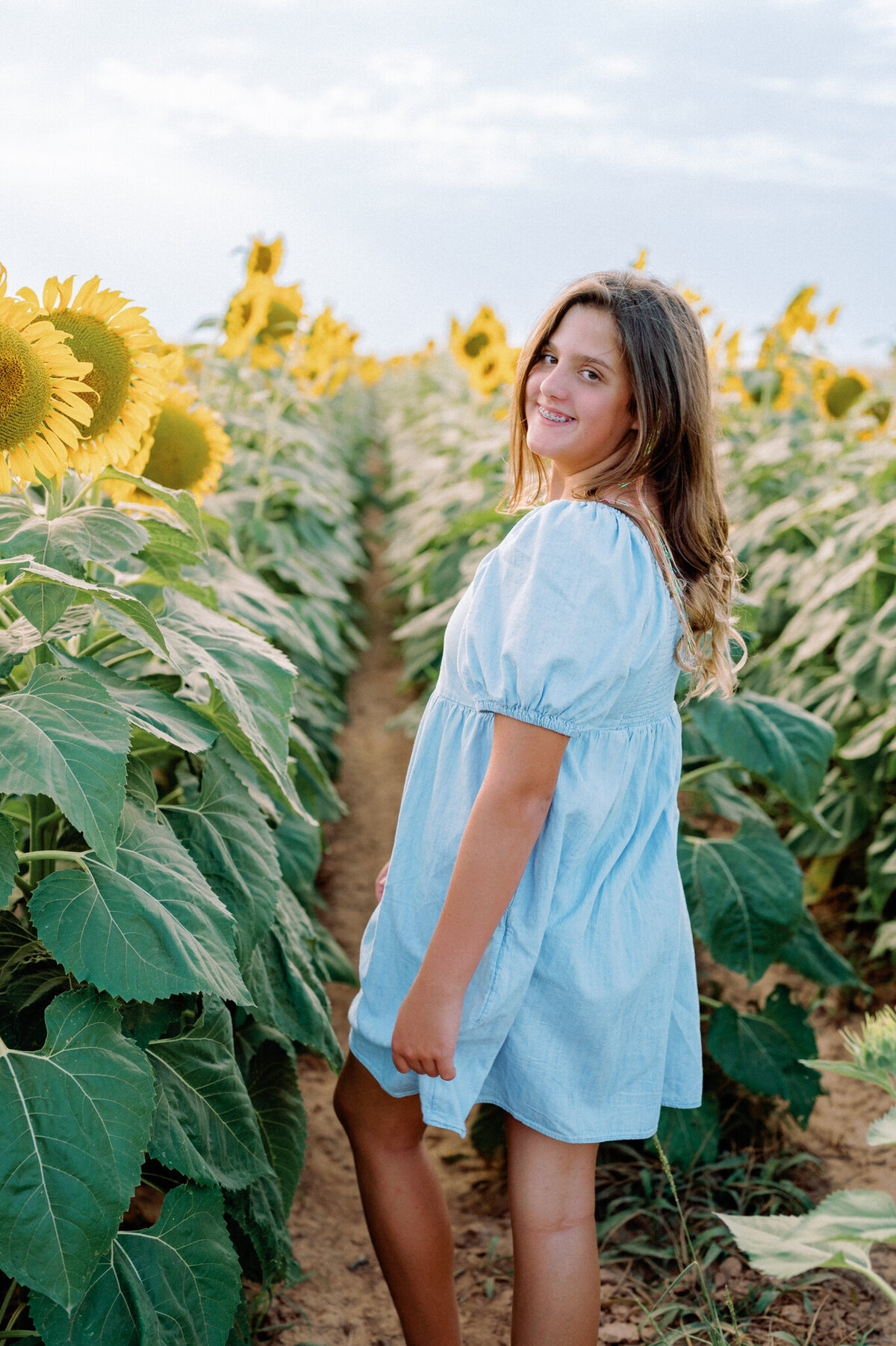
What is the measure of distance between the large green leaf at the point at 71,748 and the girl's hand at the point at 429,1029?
0.43 meters

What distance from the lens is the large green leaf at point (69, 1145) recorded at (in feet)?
3.91

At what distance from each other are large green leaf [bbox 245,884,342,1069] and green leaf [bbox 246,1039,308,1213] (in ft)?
0.29

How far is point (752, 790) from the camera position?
4.24m

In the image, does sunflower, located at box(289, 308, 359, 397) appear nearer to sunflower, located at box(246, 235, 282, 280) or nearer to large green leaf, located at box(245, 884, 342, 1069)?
sunflower, located at box(246, 235, 282, 280)

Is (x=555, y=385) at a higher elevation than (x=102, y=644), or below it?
higher

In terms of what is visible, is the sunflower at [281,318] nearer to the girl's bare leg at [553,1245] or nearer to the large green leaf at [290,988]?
the large green leaf at [290,988]

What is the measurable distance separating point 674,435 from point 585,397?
132mm

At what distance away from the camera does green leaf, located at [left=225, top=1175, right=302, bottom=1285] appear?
1.68m

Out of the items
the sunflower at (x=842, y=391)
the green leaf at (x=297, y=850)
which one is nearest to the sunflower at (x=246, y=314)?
the green leaf at (x=297, y=850)

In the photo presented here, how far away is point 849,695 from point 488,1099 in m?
2.34

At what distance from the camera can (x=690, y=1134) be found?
94.7 inches

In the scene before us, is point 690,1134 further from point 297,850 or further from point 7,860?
point 7,860

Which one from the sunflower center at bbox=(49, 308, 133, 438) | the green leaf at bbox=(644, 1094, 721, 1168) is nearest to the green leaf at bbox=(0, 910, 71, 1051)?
the sunflower center at bbox=(49, 308, 133, 438)

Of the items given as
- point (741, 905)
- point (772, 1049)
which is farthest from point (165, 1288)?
point (772, 1049)
